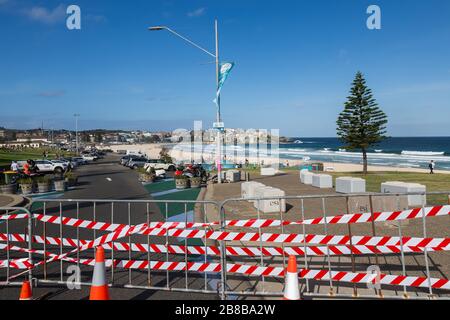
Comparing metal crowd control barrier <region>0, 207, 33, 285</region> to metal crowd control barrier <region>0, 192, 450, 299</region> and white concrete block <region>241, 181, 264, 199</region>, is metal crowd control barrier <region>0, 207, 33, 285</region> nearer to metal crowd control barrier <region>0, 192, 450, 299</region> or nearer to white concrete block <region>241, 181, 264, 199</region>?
metal crowd control barrier <region>0, 192, 450, 299</region>

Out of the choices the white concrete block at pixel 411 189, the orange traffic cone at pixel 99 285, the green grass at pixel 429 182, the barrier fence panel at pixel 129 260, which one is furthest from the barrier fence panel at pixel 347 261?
the green grass at pixel 429 182

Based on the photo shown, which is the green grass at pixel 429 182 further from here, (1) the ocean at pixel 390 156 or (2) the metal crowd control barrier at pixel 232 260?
(1) the ocean at pixel 390 156

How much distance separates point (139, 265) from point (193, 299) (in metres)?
1.36

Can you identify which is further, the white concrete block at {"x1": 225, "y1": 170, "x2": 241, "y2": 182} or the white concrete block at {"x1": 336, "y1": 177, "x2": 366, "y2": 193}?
the white concrete block at {"x1": 225, "y1": 170, "x2": 241, "y2": 182}

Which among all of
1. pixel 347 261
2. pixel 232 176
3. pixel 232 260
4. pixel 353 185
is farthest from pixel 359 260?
pixel 232 176

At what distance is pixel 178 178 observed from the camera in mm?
22312

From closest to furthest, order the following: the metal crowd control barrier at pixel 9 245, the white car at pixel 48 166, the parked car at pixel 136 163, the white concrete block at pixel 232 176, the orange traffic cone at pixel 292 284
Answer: the orange traffic cone at pixel 292 284 → the metal crowd control barrier at pixel 9 245 → the white concrete block at pixel 232 176 → the white car at pixel 48 166 → the parked car at pixel 136 163

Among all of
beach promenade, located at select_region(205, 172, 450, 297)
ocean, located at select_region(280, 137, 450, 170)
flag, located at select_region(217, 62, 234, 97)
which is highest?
flag, located at select_region(217, 62, 234, 97)

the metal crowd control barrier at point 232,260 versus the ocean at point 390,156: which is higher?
the metal crowd control barrier at point 232,260

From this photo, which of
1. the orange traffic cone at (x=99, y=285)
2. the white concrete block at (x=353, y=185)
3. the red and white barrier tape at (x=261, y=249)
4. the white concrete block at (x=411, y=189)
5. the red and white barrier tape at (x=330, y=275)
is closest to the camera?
the orange traffic cone at (x=99, y=285)

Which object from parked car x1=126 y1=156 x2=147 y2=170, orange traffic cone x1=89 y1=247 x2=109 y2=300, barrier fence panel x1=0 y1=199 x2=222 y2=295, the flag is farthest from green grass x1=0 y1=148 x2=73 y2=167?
orange traffic cone x1=89 y1=247 x2=109 y2=300

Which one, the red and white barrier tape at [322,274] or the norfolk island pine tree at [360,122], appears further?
the norfolk island pine tree at [360,122]
